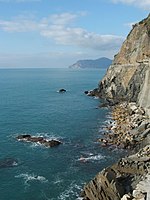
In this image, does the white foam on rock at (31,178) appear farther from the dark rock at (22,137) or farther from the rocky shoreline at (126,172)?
the dark rock at (22,137)

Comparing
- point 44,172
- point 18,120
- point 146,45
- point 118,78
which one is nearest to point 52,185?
point 44,172

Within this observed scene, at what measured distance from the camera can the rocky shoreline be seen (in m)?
41.7

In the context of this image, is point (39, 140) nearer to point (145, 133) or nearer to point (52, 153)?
point (52, 153)

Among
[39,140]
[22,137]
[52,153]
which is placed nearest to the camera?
[52,153]

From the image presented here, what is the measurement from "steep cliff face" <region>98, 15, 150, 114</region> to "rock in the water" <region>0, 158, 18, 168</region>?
38.8 metres

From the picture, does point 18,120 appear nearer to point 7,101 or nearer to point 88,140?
point 88,140

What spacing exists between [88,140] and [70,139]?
159 inches

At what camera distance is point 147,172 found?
1845 inches

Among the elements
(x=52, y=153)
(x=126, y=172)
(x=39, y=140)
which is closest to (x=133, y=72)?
(x=39, y=140)

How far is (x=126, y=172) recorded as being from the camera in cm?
4772

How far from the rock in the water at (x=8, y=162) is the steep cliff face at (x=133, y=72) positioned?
38.8m

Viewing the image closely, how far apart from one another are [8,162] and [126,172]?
73.4 ft

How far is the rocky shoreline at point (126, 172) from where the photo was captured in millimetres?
41656

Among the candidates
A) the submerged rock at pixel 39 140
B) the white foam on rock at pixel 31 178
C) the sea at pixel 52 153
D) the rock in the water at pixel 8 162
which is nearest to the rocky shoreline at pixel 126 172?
the sea at pixel 52 153
